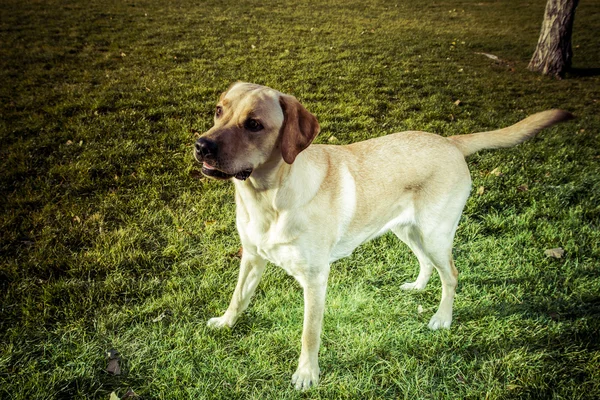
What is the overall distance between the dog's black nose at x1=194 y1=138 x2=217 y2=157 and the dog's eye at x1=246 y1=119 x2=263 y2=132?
0.89 feet

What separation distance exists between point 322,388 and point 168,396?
1.05 metres

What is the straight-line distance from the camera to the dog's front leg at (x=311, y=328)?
2689 millimetres

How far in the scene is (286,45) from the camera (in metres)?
11.0

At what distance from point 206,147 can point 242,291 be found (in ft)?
4.58

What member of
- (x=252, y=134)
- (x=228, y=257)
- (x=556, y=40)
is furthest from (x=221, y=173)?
(x=556, y=40)

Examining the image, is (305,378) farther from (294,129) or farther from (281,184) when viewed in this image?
(294,129)

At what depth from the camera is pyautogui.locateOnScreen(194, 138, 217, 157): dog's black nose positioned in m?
2.18

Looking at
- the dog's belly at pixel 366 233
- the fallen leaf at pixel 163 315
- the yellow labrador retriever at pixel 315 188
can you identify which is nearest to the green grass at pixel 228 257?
the fallen leaf at pixel 163 315

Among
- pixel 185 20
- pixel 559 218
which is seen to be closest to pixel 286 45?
pixel 185 20

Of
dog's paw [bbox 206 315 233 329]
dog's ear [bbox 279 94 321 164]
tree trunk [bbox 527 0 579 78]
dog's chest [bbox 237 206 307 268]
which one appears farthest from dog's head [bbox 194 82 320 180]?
tree trunk [bbox 527 0 579 78]

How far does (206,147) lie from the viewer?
7.18 ft

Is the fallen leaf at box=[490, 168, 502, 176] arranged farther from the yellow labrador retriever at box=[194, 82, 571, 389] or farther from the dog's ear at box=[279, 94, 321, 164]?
the dog's ear at box=[279, 94, 321, 164]

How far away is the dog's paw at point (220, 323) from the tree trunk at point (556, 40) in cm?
1109

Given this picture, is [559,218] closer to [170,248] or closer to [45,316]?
[170,248]
